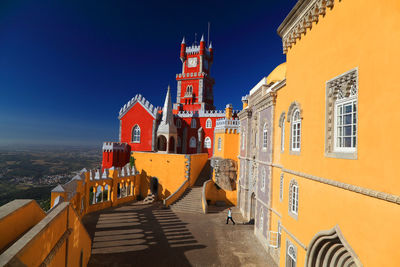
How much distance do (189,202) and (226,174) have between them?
498 centimetres

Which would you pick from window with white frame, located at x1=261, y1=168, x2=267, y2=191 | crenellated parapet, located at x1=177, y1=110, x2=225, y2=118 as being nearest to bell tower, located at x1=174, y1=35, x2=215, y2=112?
crenellated parapet, located at x1=177, y1=110, x2=225, y2=118

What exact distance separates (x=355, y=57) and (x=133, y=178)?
21629mm

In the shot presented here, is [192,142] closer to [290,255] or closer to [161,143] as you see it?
[161,143]

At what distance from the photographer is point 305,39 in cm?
744

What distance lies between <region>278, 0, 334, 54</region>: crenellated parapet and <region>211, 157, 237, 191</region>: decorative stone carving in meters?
15.1

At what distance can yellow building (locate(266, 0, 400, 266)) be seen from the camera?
4.17m

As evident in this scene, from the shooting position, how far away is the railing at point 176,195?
63.8 feet

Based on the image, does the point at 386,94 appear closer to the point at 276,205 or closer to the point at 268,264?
the point at 276,205

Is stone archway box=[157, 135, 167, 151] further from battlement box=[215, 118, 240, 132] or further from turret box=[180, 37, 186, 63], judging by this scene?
turret box=[180, 37, 186, 63]

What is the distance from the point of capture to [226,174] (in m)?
22.2

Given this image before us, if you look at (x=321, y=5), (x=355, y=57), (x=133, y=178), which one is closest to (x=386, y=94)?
(x=355, y=57)

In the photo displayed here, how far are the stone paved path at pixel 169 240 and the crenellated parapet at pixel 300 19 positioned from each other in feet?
35.9

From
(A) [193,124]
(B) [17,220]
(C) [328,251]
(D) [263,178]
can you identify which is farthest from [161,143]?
(C) [328,251]

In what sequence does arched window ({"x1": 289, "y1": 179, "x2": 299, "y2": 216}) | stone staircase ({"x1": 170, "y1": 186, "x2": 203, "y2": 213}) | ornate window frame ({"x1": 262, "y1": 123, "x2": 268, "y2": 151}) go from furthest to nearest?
stone staircase ({"x1": 170, "y1": 186, "x2": 203, "y2": 213})
ornate window frame ({"x1": 262, "y1": 123, "x2": 268, "y2": 151})
arched window ({"x1": 289, "y1": 179, "x2": 299, "y2": 216})
